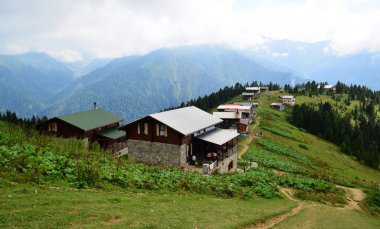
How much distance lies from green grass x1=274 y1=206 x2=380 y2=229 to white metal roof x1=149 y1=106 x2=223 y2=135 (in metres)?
19.4

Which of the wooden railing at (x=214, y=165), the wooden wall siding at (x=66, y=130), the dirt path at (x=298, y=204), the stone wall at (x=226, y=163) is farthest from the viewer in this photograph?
the wooden wall siding at (x=66, y=130)

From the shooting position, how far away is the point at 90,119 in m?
58.8

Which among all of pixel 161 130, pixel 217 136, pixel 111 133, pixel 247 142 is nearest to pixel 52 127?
pixel 111 133

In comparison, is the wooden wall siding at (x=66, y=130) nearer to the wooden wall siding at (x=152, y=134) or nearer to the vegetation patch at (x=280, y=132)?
the wooden wall siding at (x=152, y=134)

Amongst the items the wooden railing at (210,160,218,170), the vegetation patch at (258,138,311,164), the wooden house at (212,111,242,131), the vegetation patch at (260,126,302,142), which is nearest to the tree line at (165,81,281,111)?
the wooden house at (212,111,242,131)

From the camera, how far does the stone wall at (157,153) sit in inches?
1590

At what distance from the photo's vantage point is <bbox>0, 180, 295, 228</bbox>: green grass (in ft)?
39.7

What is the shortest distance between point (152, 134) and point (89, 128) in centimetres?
1749

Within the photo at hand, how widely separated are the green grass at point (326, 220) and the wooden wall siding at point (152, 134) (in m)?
19.7

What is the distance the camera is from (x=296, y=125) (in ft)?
370

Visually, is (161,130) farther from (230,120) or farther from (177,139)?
(230,120)

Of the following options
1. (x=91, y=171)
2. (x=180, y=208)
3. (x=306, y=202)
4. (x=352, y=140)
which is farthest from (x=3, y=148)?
(x=352, y=140)

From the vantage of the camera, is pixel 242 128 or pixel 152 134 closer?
pixel 152 134

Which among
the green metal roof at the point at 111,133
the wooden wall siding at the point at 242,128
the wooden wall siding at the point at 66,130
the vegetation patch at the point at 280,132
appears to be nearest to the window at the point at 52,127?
the wooden wall siding at the point at 66,130
